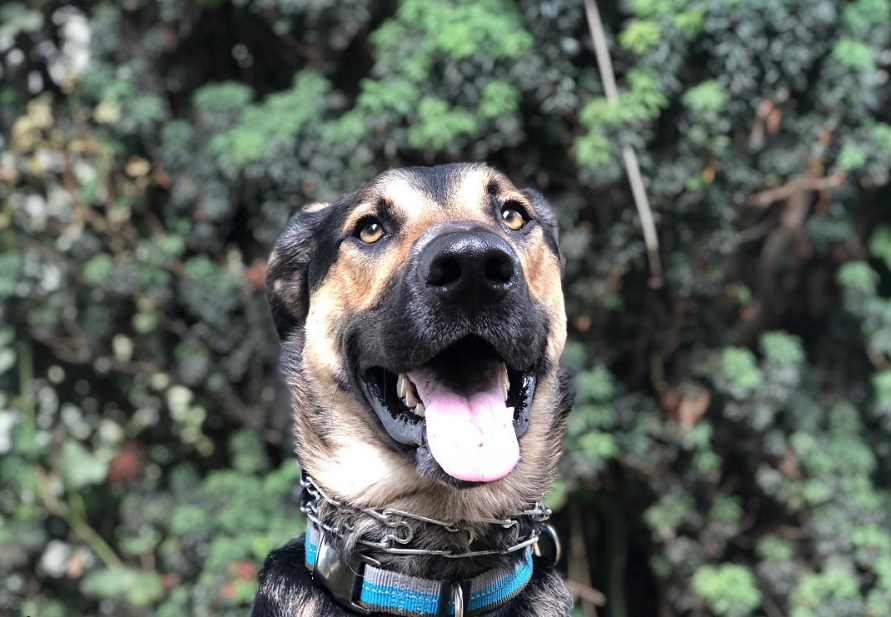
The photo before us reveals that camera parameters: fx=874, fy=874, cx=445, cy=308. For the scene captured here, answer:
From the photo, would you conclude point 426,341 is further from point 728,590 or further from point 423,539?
point 728,590

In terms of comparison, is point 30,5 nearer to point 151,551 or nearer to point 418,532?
point 151,551

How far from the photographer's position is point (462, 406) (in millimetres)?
2170

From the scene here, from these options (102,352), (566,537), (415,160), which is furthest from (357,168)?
(566,537)

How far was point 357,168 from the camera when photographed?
4.75 metres

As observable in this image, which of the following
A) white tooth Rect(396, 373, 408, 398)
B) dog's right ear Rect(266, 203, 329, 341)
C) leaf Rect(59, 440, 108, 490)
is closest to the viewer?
white tooth Rect(396, 373, 408, 398)

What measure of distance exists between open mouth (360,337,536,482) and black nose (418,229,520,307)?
144mm

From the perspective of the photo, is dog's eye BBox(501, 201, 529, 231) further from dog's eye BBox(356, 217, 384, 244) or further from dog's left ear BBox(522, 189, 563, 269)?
dog's eye BBox(356, 217, 384, 244)

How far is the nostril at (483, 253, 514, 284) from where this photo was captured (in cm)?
205

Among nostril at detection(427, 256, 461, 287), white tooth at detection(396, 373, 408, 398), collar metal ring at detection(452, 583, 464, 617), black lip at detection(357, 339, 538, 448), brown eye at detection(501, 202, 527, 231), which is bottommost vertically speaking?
collar metal ring at detection(452, 583, 464, 617)

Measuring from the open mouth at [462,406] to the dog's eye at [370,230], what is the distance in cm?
42

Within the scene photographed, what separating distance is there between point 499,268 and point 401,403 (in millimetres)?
495

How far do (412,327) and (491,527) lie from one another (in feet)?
1.88

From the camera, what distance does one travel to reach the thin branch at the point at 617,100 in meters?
4.39

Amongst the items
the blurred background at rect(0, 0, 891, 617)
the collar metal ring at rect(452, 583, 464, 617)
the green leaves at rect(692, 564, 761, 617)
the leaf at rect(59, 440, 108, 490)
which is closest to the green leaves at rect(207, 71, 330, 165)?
the blurred background at rect(0, 0, 891, 617)
